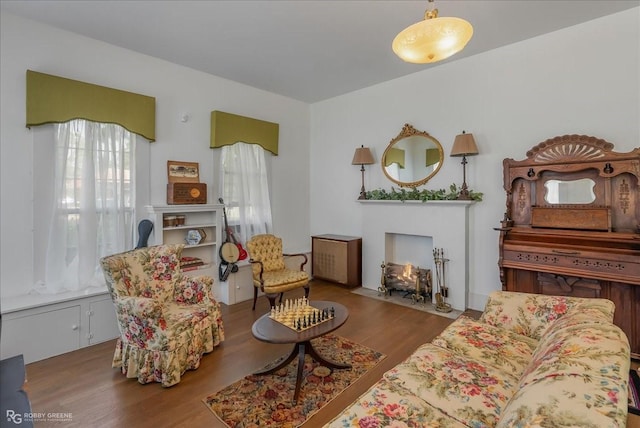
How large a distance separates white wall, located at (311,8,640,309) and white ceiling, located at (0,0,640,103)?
207 millimetres

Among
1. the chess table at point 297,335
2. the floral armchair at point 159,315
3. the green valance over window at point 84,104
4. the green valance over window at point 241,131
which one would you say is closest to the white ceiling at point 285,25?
the green valance over window at point 84,104

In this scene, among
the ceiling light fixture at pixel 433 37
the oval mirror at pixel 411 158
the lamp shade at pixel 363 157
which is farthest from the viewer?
the lamp shade at pixel 363 157

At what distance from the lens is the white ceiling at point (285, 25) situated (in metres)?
2.77

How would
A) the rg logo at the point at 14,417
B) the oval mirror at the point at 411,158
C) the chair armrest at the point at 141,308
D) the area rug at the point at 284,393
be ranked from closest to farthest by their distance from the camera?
the rg logo at the point at 14,417
the area rug at the point at 284,393
the chair armrest at the point at 141,308
the oval mirror at the point at 411,158

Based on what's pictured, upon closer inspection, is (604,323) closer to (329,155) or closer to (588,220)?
(588,220)

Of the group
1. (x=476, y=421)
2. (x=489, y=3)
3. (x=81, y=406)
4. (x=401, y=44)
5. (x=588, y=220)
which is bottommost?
(x=81, y=406)

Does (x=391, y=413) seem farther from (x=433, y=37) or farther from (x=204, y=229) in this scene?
(x=204, y=229)

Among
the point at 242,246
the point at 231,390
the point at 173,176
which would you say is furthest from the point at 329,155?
the point at 231,390

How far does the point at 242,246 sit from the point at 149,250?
66.2 inches

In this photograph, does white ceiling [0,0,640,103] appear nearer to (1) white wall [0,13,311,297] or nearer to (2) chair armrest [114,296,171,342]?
(1) white wall [0,13,311,297]

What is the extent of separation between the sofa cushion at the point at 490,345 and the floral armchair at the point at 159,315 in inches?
75.8

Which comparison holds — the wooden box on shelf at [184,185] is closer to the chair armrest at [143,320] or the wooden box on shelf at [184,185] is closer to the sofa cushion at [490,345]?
the chair armrest at [143,320]

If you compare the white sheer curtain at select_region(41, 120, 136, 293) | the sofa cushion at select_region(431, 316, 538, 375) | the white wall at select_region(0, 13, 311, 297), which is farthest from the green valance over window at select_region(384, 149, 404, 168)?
the white sheer curtain at select_region(41, 120, 136, 293)

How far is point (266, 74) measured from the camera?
4.28m
